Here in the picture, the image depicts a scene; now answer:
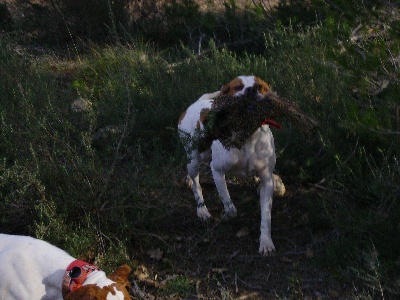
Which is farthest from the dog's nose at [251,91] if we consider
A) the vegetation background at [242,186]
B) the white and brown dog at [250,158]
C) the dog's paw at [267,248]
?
the dog's paw at [267,248]

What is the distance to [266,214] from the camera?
5.97 metres

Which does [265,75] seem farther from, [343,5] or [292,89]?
[343,5]

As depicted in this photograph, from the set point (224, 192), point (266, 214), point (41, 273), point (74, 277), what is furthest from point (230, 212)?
point (74, 277)

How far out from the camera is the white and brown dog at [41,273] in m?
4.12

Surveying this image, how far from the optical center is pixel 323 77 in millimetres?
6812

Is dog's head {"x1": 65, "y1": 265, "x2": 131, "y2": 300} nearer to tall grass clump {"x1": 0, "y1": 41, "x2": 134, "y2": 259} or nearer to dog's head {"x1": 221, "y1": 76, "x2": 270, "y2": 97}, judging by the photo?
tall grass clump {"x1": 0, "y1": 41, "x2": 134, "y2": 259}

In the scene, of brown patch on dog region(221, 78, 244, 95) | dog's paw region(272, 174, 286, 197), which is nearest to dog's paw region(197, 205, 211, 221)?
dog's paw region(272, 174, 286, 197)

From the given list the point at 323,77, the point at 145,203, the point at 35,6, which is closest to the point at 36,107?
the point at 145,203

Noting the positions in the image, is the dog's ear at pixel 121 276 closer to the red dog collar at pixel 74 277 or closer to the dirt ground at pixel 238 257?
the red dog collar at pixel 74 277

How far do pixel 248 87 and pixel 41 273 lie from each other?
2028mm

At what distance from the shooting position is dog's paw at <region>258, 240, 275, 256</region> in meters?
5.90

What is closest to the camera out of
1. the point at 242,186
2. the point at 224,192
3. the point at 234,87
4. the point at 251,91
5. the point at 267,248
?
the point at 251,91

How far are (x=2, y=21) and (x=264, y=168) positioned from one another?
21.2 ft

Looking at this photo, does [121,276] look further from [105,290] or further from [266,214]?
[266,214]
